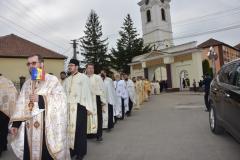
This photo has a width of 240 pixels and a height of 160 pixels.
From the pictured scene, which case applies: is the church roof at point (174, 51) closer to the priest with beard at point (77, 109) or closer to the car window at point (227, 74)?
the car window at point (227, 74)

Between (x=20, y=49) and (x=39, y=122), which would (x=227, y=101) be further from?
(x=20, y=49)

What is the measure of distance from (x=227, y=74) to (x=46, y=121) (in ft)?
13.6

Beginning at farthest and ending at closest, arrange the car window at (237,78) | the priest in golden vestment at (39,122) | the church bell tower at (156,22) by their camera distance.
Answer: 1. the church bell tower at (156,22)
2. the car window at (237,78)
3. the priest in golden vestment at (39,122)

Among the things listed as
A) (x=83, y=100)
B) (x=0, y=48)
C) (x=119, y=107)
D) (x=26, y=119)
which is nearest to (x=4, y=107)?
(x=83, y=100)

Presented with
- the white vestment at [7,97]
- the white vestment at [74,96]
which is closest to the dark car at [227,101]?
the white vestment at [74,96]

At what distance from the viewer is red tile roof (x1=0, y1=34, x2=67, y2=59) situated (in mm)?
36219

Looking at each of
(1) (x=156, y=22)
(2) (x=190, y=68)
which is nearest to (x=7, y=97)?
(2) (x=190, y=68)

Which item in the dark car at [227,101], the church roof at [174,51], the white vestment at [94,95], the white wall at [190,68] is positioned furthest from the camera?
the church roof at [174,51]

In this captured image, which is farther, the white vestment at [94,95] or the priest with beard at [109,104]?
the priest with beard at [109,104]

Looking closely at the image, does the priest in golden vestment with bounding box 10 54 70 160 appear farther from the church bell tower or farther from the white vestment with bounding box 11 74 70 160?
the church bell tower

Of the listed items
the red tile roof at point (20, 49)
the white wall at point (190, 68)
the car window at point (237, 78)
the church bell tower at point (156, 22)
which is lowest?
the car window at point (237, 78)

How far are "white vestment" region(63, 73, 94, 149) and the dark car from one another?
258cm

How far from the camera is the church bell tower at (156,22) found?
55.9 metres

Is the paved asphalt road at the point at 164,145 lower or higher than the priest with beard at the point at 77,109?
lower
